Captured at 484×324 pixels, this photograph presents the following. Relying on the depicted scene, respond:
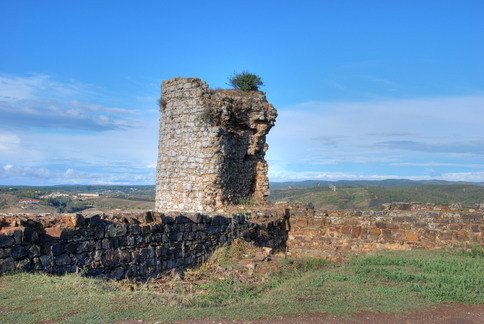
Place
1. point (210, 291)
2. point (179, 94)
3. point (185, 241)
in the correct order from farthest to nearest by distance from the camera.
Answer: point (179, 94) → point (185, 241) → point (210, 291)

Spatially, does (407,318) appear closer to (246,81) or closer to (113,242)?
(113,242)

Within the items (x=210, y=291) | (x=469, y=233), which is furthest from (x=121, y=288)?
(x=469, y=233)

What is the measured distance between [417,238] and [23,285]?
34.8ft

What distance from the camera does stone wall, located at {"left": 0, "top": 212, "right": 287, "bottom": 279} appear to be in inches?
283

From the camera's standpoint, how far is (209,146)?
49.8 feet

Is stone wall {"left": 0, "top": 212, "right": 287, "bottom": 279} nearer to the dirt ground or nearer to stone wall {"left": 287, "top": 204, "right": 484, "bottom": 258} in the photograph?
the dirt ground

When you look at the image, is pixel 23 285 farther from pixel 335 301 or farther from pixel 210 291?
pixel 335 301

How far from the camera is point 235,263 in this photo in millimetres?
10984

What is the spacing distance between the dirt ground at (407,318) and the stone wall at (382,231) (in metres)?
5.94

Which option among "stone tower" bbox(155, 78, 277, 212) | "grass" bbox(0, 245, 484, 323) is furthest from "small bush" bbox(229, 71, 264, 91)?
"grass" bbox(0, 245, 484, 323)

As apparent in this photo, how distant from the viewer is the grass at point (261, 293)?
5.93 m

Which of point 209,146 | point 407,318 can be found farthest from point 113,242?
point 209,146

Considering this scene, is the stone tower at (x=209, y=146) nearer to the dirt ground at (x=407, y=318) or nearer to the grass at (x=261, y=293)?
the grass at (x=261, y=293)

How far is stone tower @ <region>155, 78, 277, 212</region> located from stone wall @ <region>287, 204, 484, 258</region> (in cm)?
217
